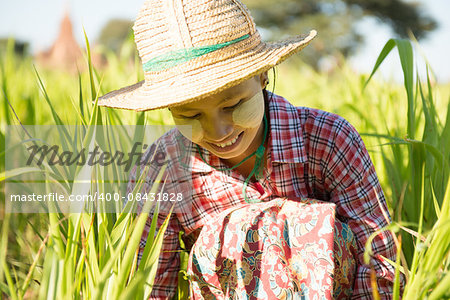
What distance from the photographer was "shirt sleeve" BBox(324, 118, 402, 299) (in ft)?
3.17

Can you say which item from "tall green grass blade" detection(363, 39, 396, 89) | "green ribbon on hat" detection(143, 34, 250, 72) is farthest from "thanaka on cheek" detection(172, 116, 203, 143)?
"tall green grass blade" detection(363, 39, 396, 89)

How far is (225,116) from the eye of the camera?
859 mm

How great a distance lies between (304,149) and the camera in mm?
983

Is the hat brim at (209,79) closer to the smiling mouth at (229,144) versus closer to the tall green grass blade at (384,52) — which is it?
the smiling mouth at (229,144)

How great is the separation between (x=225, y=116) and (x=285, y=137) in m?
0.17

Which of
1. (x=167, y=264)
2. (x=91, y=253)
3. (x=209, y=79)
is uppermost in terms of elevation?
(x=209, y=79)

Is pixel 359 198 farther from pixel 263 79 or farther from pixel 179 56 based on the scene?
pixel 179 56


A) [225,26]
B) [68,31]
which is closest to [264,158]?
[225,26]

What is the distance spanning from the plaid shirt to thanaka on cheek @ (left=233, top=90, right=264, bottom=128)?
103 millimetres

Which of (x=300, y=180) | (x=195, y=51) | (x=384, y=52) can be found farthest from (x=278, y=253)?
(x=384, y=52)

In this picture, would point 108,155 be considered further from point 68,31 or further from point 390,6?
point 68,31

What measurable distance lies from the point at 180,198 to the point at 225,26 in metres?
0.39

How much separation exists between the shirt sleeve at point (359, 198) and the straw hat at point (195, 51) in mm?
234

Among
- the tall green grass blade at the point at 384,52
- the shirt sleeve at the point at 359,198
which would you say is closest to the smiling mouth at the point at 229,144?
the shirt sleeve at the point at 359,198
